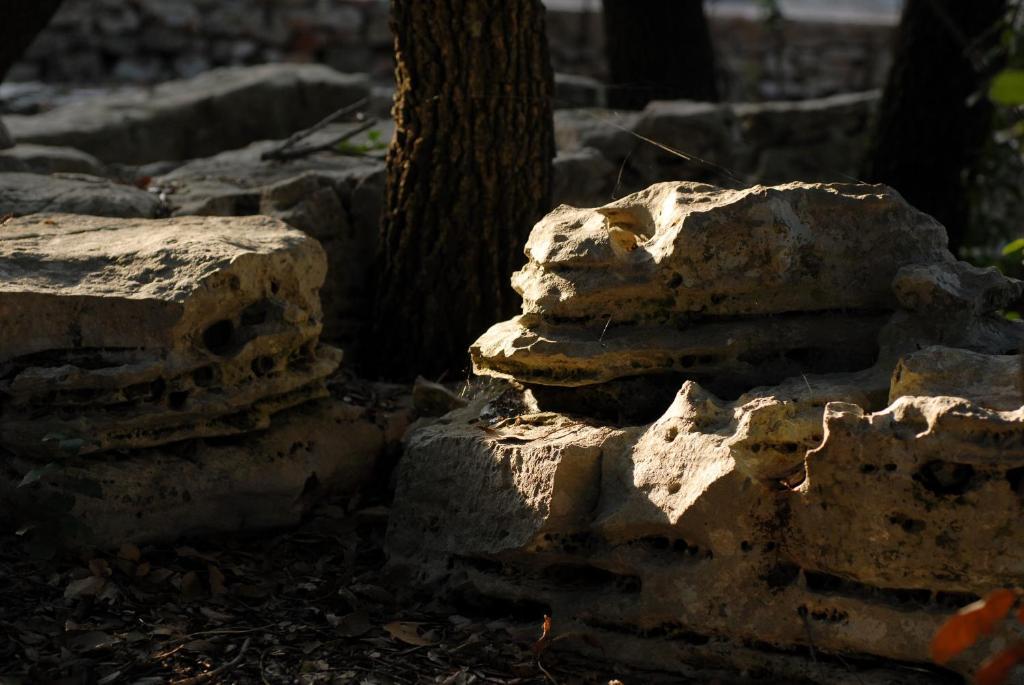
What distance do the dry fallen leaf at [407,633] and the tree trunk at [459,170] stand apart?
1759 millimetres

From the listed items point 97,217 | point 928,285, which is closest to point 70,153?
point 97,217

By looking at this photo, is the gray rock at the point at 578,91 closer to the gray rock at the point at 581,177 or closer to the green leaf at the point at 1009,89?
the gray rock at the point at 581,177

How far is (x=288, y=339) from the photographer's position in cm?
390

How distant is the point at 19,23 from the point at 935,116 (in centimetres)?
477

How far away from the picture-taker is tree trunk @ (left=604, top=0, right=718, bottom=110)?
8047mm

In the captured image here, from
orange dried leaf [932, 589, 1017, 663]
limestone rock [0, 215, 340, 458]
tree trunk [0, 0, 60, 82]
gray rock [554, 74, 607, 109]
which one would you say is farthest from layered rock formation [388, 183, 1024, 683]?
gray rock [554, 74, 607, 109]

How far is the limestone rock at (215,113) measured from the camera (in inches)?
297

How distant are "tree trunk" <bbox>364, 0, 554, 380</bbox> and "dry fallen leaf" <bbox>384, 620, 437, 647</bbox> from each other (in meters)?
1.76

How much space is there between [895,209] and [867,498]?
38.0 inches

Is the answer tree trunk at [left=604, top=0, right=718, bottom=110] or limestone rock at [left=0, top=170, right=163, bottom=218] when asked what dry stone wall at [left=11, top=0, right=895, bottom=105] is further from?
limestone rock at [left=0, top=170, right=163, bottom=218]

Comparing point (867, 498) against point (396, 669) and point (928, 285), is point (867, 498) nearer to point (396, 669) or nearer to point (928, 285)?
point (928, 285)

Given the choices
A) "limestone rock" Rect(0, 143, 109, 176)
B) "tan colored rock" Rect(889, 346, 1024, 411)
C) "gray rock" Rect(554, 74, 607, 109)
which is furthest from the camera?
"gray rock" Rect(554, 74, 607, 109)

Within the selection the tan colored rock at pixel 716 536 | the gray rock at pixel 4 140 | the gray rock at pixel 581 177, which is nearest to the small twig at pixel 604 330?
A: the tan colored rock at pixel 716 536

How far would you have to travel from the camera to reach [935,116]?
706 centimetres
